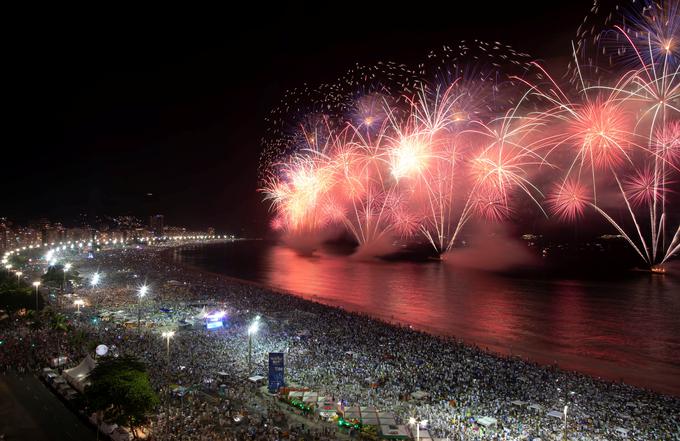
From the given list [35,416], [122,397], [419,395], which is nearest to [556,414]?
[419,395]

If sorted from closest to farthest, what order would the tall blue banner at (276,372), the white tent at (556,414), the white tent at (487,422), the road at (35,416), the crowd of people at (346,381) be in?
the road at (35,416) → the crowd of people at (346,381) → the white tent at (487,422) → the white tent at (556,414) → the tall blue banner at (276,372)

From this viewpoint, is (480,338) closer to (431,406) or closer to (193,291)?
(431,406)

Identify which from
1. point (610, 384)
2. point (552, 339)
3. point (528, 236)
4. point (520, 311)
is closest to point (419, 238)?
point (528, 236)

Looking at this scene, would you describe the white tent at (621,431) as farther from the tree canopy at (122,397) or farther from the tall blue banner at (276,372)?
the tree canopy at (122,397)

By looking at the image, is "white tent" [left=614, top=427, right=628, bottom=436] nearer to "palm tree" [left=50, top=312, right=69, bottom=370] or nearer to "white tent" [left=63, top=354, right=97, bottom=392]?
"white tent" [left=63, top=354, right=97, bottom=392]

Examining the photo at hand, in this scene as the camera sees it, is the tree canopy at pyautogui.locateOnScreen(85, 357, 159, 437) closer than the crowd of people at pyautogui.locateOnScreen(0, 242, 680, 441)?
Yes

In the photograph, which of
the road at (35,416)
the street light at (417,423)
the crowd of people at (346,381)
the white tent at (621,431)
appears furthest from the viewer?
the crowd of people at (346,381)

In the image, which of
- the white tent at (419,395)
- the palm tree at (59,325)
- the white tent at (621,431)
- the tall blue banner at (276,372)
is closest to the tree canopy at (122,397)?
the tall blue banner at (276,372)

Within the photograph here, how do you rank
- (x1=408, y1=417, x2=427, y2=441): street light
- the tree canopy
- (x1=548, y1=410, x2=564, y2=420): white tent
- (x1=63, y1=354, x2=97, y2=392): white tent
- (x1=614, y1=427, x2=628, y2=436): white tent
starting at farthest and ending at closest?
(x1=63, y1=354, x2=97, y2=392): white tent, (x1=548, y1=410, x2=564, y2=420): white tent, (x1=614, y1=427, x2=628, y2=436): white tent, the tree canopy, (x1=408, y1=417, x2=427, y2=441): street light

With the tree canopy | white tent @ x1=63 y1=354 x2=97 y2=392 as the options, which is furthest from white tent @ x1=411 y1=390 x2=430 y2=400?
white tent @ x1=63 y1=354 x2=97 y2=392
